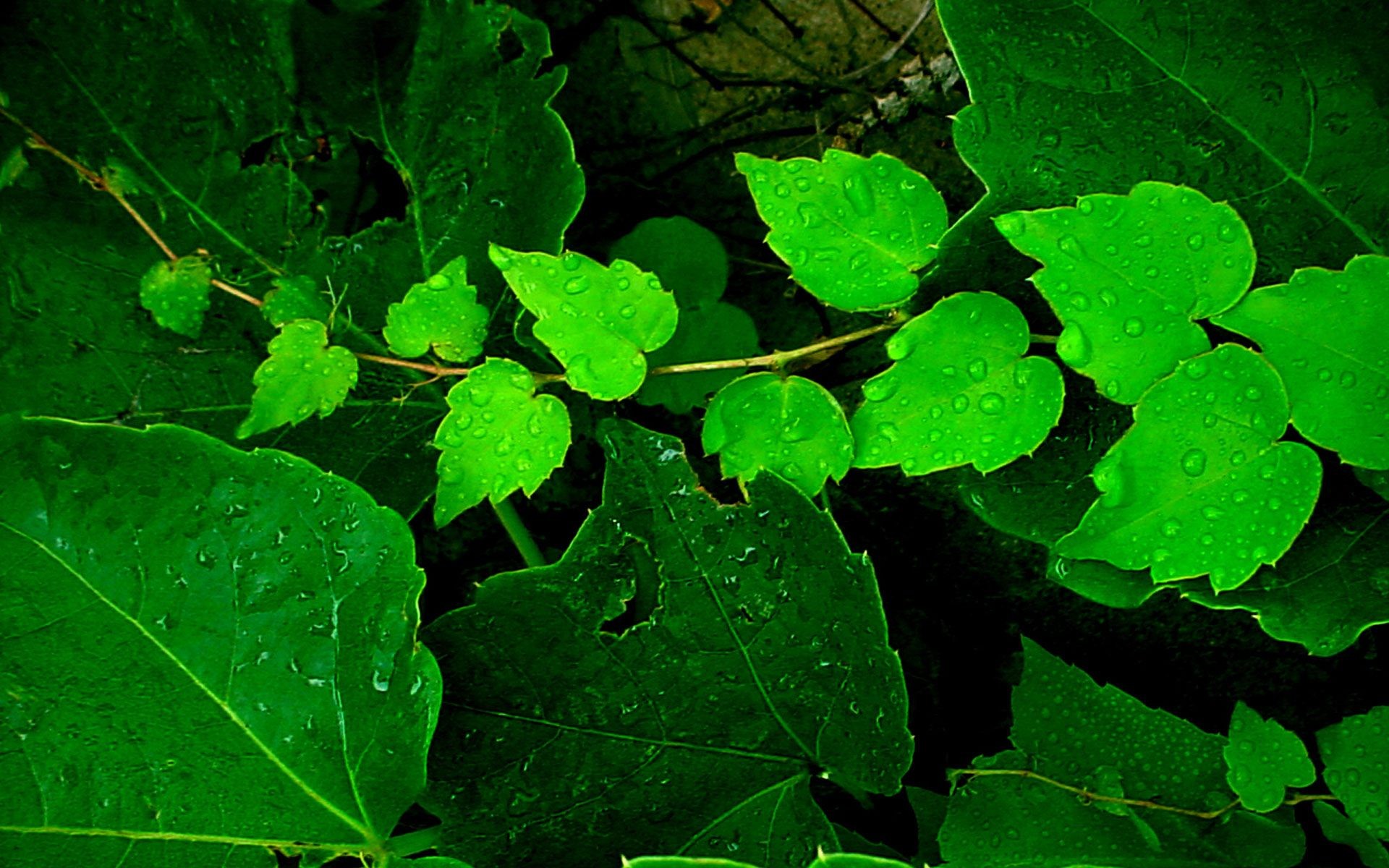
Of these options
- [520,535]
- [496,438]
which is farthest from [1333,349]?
[520,535]

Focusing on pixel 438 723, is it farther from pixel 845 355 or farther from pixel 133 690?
pixel 845 355

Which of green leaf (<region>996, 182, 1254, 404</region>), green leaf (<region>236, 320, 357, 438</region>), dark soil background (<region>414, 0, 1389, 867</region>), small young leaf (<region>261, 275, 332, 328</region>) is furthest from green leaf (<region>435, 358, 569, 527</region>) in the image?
green leaf (<region>996, 182, 1254, 404</region>)

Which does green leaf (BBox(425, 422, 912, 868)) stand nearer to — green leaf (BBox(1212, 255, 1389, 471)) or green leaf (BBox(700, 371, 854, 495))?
green leaf (BBox(700, 371, 854, 495))

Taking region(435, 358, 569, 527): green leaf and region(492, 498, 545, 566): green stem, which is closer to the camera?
region(435, 358, 569, 527): green leaf

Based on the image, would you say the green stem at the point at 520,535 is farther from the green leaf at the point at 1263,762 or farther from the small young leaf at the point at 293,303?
the green leaf at the point at 1263,762

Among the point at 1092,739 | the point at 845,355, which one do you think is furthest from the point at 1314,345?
the point at 845,355

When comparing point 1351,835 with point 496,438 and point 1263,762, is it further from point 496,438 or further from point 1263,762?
point 496,438
